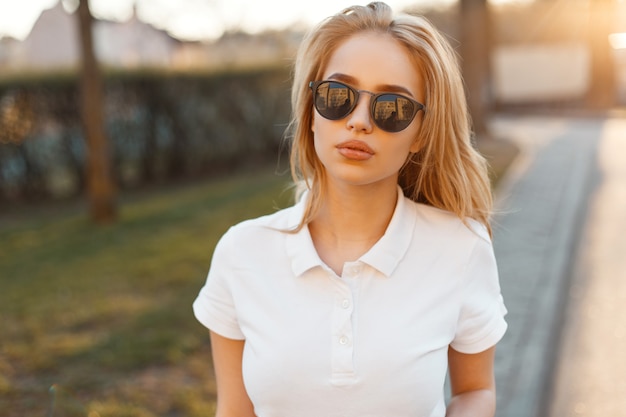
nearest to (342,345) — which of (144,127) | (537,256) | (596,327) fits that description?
(596,327)

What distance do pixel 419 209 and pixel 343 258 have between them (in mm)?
259

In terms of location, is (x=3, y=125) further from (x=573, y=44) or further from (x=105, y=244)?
(x=573, y=44)

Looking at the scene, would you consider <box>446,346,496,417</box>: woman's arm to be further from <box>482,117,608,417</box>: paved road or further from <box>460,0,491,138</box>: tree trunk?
<box>460,0,491,138</box>: tree trunk

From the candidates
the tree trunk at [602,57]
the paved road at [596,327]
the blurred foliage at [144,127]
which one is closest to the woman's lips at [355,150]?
the paved road at [596,327]

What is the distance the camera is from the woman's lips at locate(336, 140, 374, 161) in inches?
76.9

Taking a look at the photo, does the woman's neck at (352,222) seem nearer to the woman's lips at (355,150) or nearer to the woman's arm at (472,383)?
the woman's lips at (355,150)

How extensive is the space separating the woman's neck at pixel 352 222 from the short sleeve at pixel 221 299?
247 mm

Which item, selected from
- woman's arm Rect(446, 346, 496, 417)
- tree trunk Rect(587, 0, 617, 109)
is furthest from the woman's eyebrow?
tree trunk Rect(587, 0, 617, 109)

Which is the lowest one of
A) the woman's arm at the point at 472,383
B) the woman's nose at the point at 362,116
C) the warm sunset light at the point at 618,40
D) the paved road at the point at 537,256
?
the paved road at the point at 537,256

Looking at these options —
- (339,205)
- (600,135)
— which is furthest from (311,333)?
(600,135)

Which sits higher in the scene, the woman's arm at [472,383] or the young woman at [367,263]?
the young woman at [367,263]

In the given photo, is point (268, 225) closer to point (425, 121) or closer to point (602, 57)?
point (425, 121)

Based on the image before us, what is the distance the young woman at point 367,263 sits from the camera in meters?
1.89

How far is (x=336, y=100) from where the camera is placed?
195 cm
